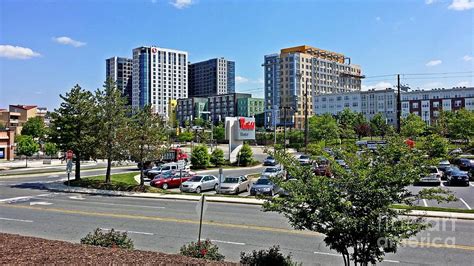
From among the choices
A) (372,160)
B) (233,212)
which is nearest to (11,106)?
(233,212)

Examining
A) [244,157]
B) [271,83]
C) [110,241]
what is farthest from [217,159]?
[271,83]

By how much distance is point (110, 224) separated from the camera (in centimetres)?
1814

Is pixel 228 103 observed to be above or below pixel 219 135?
above

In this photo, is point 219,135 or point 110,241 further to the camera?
point 219,135

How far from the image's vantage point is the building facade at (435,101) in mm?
129750

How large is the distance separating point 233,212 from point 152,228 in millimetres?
5571

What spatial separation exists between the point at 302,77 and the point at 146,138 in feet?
427

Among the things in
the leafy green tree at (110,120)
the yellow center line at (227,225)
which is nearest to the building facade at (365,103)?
the leafy green tree at (110,120)

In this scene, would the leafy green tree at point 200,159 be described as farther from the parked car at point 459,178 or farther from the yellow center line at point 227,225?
the yellow center line at point 227,225

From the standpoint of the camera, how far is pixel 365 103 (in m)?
150

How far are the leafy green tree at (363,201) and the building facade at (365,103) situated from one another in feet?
458

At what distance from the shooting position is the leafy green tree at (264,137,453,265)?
8062 millimetres

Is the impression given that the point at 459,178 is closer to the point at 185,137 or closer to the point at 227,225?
the point at 227,225

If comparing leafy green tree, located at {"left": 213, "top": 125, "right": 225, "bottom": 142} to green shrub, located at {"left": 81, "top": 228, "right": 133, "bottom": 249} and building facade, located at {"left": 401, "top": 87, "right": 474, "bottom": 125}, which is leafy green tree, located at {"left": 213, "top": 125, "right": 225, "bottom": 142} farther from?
green shrub, located at {"left": 81, "top": 228, "right": 133, "bottom": 249}
